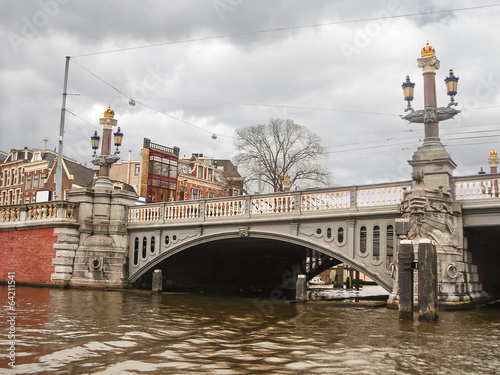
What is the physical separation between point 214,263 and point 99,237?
7171 mm

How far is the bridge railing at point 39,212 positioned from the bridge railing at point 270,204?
8.98ft

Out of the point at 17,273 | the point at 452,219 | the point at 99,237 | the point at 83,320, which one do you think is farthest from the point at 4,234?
the point at 452,219

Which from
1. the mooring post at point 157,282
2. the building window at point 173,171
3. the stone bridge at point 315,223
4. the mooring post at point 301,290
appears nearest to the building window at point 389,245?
the stone bridge at point 315,223

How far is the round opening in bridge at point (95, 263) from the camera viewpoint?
2258cm

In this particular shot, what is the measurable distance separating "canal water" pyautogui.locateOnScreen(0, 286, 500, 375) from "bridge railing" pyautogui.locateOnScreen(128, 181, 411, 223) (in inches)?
153

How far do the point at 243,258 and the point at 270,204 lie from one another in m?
10.5

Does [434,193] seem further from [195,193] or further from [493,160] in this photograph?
[195,193]

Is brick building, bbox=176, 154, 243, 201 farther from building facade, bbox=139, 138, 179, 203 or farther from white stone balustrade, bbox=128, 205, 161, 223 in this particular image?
white stone balustrade, bbox=128, 205, 161, 223

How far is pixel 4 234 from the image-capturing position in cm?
2459

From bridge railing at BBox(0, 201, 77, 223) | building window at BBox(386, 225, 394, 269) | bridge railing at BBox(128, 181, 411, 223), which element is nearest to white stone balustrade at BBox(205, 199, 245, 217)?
bridge railing at BBox(128, 181, 411, 223)

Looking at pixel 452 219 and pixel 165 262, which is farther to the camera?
pixel 165 262

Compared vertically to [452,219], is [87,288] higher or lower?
lower

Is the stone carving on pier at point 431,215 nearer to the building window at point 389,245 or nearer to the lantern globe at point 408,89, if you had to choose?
the building window at point 389,245

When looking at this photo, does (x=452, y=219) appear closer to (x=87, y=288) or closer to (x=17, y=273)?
(x=87, y=288)
